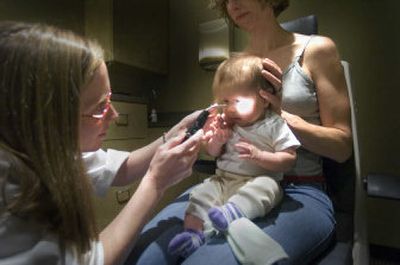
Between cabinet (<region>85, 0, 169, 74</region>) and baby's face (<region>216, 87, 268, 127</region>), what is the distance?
151 centimetres

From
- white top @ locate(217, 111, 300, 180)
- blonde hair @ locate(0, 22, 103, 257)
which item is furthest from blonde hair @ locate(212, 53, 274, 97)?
blonde hair @ locate(0, 22, 103, 257)

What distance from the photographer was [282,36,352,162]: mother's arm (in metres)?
1.02

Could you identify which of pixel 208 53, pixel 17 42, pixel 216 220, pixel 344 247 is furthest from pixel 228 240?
pixel 208 53

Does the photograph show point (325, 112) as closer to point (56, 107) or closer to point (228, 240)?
point (228, 240)

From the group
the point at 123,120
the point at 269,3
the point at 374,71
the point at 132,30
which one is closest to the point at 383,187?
the point at 269,3

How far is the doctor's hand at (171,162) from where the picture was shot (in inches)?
31.0

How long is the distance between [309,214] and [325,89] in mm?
418

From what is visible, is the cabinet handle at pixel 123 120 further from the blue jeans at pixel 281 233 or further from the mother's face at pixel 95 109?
the mother's face at pixel 95 109

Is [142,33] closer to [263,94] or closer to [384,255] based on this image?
[263,94]

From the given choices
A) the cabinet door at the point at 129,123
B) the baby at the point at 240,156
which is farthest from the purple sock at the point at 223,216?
the cabinet door at the point at 129,123

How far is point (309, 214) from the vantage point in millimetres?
911

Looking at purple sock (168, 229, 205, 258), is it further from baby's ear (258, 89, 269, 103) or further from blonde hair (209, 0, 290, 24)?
blonde hair (209, 0, 290, 24)

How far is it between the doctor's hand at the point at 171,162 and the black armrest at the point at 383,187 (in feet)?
1.53

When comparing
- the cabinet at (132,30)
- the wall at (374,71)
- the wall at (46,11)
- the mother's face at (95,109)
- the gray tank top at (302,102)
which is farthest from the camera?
the cabinet at (132,30)
